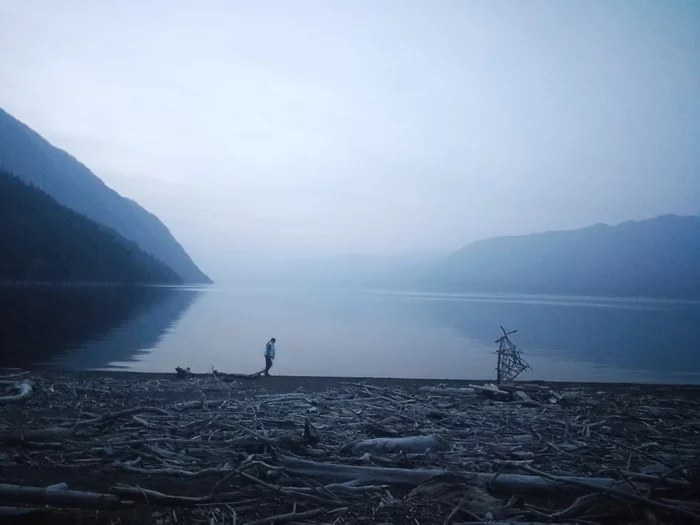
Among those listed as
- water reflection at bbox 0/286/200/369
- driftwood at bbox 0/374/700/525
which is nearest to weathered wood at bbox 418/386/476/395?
driftwood at bbox 0/374/700/525

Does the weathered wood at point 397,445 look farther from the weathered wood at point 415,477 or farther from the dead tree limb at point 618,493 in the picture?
the dead tree limb at point 618,493

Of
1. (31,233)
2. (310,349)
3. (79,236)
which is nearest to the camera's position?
(310,349)

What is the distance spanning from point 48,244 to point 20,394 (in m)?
111

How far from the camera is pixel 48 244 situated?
11069 centimetres

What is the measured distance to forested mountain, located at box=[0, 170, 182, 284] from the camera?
4038 inches

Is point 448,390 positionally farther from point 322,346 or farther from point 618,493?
point 322,346

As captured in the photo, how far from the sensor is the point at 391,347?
150 ft

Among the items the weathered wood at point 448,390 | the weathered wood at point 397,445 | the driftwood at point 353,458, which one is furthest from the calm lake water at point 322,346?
the weathered wood at point 397,445

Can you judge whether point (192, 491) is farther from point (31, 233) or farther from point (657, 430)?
point (31, 233)

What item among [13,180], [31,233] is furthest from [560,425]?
[13,180]

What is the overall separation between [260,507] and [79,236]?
421 feet

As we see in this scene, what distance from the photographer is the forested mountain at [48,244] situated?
103 metres

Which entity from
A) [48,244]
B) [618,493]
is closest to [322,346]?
[618,493]

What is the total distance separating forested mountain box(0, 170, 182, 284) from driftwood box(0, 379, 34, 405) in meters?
101
